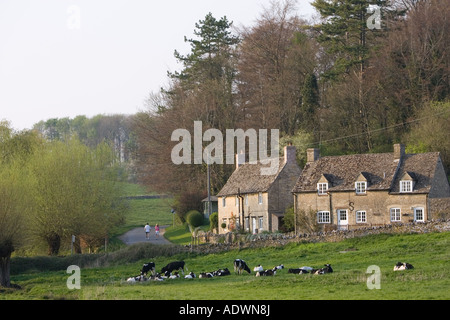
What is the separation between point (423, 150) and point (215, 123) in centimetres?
2514

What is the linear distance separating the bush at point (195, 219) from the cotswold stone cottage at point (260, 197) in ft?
23.3

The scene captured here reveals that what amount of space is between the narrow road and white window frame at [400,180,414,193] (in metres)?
22.9

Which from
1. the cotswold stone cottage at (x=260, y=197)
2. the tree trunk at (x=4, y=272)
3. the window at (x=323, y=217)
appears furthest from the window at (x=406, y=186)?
the tree trunk at (x=4, y=272)

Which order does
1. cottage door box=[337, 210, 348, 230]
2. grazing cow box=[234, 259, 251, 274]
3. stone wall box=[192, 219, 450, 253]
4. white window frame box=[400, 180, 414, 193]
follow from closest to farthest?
grazing cow box=[234, 259, 251, 274] → stone wall box=[192, 219, 450, 253] → white window frame box=[400, 180, 414, 193] → cottage door box=[337, 210, 348, 230]

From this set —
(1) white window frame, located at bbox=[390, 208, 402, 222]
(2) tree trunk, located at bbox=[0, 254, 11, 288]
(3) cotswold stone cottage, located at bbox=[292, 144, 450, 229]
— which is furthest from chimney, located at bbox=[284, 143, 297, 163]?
(2) tree trunk, located at bbox=[0, 254, 11, 288]

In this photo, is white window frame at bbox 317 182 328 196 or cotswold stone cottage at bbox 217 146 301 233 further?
cotswold stone cottage at bbox 217 146 301 233

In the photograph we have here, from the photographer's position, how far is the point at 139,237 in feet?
243

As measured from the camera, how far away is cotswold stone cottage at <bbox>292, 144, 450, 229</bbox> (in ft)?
175

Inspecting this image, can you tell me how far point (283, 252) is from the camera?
45219 millimetres

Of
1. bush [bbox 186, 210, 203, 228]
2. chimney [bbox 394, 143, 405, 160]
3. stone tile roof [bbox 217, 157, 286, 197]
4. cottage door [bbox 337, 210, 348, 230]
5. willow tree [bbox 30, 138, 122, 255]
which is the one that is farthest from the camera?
bush [bbox 186, 210, 203, 228]

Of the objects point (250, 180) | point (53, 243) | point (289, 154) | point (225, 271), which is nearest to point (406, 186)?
point (289, 154)

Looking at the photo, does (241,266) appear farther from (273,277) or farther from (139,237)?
(139,237)

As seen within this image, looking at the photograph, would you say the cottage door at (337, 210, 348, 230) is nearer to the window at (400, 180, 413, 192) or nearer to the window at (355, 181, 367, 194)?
the window at (355, 181, 367, 194)

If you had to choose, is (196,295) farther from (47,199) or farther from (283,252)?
(47,199)
